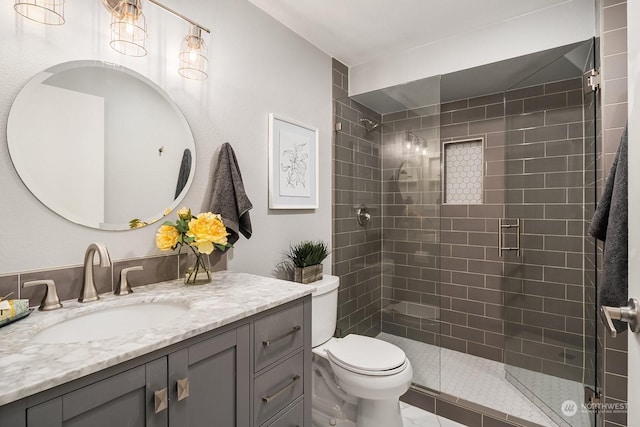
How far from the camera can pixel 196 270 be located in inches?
54.5

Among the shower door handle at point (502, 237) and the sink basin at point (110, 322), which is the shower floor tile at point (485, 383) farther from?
the sink basin at point (110, 322)

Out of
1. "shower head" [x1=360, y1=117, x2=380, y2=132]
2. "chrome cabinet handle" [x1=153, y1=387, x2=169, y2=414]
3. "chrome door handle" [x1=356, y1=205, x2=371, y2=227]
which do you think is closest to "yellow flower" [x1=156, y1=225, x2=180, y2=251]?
"chrome cabinet handle" [x1=153, y1=387, x2=169, y2=414]

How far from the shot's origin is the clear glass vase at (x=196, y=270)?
1.39 meters

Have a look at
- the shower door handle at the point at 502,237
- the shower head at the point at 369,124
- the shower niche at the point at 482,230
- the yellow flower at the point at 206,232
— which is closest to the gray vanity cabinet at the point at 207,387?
the yellow flower at the point at 206,232

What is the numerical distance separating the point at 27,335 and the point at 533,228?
9.22 ft

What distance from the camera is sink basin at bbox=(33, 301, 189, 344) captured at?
3.20ft

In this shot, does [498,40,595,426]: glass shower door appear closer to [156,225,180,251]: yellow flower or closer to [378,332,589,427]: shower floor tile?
[378,332,589,427]: shower floor tile

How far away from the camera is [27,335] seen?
0.84m

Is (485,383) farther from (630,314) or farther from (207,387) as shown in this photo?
(207,387)

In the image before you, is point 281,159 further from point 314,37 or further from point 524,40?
point 524,40

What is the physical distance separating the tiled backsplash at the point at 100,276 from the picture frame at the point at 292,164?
621 mm

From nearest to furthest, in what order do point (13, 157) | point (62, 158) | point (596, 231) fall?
point (13, 157) < point (62, 158) < point (596, 231)

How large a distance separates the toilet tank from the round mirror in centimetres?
98

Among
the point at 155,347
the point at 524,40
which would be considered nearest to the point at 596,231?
the point at 524,40
